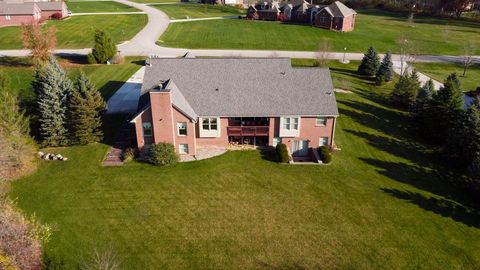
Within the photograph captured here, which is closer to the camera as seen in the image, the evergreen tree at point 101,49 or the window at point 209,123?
the window at point 209,123

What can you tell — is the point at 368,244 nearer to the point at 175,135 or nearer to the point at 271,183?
the point at 271,183

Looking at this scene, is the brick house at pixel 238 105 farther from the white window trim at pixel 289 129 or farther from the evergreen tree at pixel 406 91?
the evergreen tree at pixel 406 91

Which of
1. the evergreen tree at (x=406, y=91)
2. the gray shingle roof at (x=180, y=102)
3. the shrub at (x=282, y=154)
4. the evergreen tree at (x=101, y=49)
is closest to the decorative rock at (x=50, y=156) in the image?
the gray shingle roof at (x=180, y=102)

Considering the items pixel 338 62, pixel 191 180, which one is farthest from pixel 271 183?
pixel 338 62

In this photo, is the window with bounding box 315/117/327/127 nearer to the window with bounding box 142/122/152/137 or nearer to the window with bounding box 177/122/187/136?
the window with bounding box 177/122/187/136

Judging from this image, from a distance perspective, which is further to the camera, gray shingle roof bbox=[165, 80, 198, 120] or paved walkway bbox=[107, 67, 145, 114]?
paved walkway bbox=[107, 67, 145, 114]

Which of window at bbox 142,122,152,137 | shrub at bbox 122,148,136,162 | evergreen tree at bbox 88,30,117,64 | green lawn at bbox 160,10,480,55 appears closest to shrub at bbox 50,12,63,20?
green lawn at bbox 160,10,480,55
